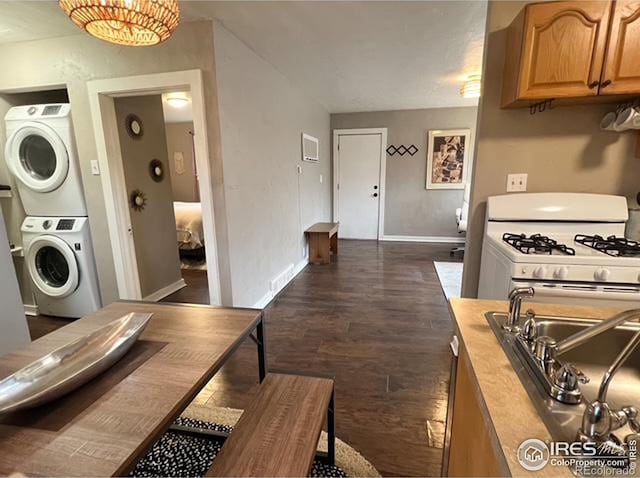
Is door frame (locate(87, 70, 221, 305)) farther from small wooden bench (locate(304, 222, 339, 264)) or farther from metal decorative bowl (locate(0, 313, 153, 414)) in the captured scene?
small wooden bench (locate(304, 222, 339, 264))

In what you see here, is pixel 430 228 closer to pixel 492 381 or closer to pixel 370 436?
pixel 370 436

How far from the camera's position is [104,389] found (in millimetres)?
850

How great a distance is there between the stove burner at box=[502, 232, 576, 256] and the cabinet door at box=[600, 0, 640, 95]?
2.83 ft

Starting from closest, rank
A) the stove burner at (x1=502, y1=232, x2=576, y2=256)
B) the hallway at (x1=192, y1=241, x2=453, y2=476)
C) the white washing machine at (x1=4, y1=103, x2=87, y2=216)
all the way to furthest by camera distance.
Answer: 1. the hallway at (x1=192, y1=241, x2=453, y2=476)
2. the stove burner at (x1=502, y1=232, x2=576, y2=256)
3. the white washing machine at (x1=4, y1=103, x2=87, y2=216)

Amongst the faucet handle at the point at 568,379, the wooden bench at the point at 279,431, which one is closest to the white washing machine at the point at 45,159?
the wooden bench at the point at 279,431

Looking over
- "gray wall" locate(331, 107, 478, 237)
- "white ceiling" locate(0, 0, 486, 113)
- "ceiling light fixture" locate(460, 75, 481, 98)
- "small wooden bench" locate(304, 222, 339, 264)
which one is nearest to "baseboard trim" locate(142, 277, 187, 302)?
"small wooden bench" locate(304, 222, 339, 264)

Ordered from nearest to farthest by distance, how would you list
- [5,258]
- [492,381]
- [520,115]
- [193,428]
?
[492,381] < [193,428] < [5,258] < [520,115]

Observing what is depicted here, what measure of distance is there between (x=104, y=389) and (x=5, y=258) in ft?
5.24

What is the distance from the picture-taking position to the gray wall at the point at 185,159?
7.12m

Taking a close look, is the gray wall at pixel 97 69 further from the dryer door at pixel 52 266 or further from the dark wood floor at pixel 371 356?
the dark wood floor at pixel 371 356

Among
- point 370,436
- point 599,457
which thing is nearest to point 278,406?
point 370,436

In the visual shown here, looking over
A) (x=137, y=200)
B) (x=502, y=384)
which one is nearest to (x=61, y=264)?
(x=137, y=200)

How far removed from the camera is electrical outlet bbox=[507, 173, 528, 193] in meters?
2.08
